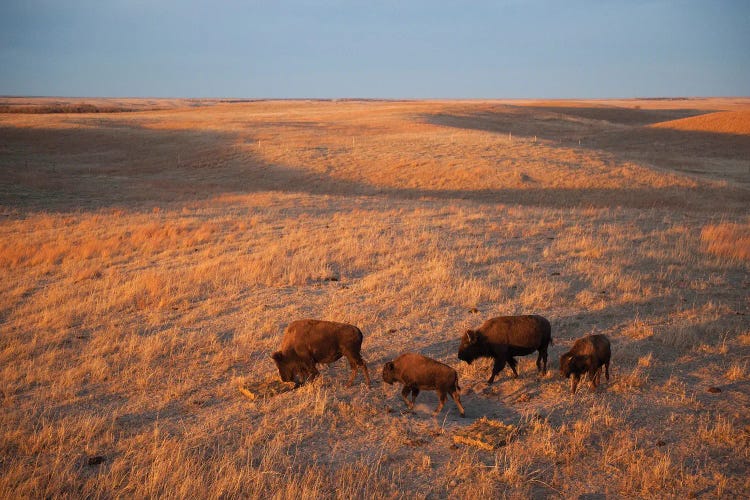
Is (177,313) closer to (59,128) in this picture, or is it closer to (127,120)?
(59,128)

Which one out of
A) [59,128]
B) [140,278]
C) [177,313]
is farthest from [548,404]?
[59,128]

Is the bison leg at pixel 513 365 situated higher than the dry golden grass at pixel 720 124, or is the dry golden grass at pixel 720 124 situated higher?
the dry golden grass at pixel 720 124

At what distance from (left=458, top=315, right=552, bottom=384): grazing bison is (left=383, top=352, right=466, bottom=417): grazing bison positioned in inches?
37.0

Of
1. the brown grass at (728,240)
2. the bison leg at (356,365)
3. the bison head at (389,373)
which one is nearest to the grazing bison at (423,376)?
the bison head at (389,373)

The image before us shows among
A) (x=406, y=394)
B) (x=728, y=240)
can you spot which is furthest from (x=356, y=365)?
(x=728, y=240)

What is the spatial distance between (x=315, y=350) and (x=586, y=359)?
379cm

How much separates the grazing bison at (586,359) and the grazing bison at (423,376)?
5.31ft

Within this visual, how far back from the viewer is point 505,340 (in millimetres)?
7750

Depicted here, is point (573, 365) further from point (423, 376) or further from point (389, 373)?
point (389, 373)

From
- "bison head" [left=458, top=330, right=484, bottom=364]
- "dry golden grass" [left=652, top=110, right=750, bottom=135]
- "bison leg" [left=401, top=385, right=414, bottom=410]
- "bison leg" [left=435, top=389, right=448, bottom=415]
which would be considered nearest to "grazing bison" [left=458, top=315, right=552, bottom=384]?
"bison head" [left=458, top=330, right=484, bottom=364]

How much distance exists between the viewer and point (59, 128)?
190ft

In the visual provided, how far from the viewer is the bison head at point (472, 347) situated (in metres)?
7.74

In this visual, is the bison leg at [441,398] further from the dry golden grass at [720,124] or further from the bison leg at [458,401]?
the dry golden grass at [720,124]

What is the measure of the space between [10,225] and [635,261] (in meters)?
23.0
